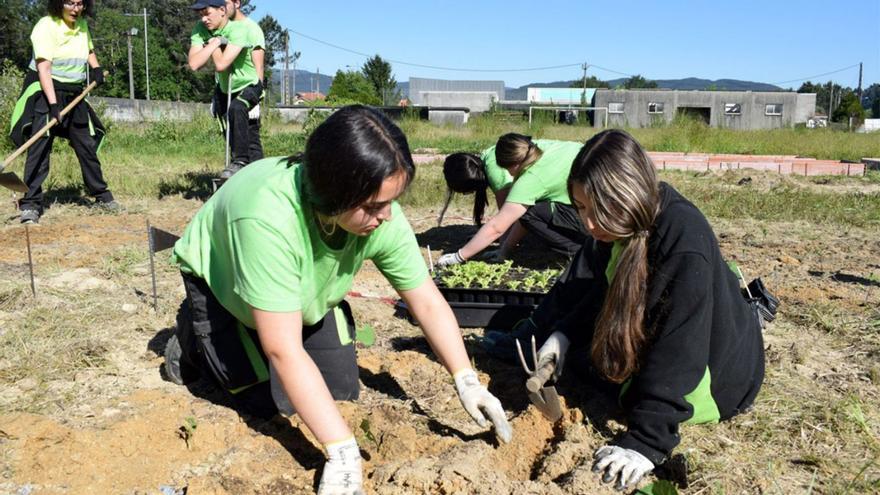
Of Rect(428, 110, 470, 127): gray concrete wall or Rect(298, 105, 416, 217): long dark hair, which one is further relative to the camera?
Rect(428, 110, 470, 127): gray concrete wall

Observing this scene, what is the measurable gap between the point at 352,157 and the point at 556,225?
280cm

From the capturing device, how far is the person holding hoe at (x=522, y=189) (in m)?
4.16

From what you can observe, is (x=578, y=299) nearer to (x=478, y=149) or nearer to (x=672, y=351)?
(x=672, y=351)

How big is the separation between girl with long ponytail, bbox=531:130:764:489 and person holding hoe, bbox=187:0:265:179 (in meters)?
4.61

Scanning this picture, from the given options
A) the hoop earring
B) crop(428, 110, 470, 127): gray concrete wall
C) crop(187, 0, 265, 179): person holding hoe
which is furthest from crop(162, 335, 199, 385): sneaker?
crop(428, 110, 470, 127): gray concrete wall

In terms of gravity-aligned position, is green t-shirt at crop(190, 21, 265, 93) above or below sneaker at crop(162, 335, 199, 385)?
above

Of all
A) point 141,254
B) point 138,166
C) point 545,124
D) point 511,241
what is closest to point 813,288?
point 511,241

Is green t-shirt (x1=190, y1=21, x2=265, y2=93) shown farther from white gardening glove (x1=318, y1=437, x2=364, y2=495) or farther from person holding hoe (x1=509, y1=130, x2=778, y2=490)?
white gardening glove (x1=318, y1=437, x2=364, y2=495)

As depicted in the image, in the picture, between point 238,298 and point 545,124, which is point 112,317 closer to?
point 238,298

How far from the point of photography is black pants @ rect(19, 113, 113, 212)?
577 cm

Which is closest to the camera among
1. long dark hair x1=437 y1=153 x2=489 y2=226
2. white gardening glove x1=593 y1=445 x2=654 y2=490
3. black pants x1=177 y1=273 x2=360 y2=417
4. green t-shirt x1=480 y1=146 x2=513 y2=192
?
white gardening glove x1=593 y1=445 x2=654 y2=490

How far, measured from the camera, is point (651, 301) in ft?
7.00

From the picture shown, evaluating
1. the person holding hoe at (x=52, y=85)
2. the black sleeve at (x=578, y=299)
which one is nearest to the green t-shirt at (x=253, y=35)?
the person holding hoe at (x=52, y=85)

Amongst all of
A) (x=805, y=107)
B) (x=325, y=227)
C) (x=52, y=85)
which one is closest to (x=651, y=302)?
(x=325, y=227)
